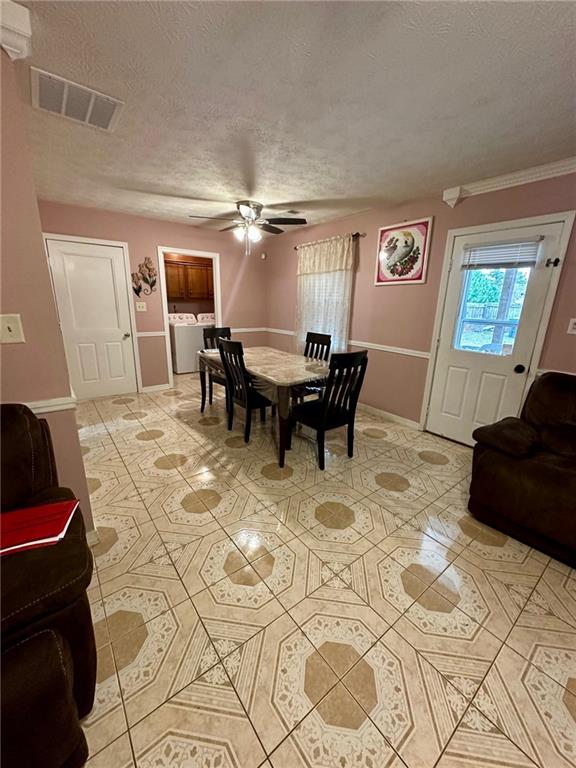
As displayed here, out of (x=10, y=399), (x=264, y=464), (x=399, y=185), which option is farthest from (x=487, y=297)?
(x=10, y=399)

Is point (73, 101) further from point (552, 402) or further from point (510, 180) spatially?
point (552, 402)

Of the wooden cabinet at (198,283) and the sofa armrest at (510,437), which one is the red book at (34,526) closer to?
the sofa armrest at (510,437)

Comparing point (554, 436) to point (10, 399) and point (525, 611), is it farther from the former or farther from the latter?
point (10, 399)

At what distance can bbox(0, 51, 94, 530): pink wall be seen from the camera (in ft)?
4.05

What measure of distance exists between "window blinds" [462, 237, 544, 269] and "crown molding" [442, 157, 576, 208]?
431 millimetres

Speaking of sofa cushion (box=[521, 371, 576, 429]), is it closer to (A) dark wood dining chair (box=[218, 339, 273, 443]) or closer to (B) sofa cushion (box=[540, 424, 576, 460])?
(B) sofa cushion (box=[540, 424, 576, 460])

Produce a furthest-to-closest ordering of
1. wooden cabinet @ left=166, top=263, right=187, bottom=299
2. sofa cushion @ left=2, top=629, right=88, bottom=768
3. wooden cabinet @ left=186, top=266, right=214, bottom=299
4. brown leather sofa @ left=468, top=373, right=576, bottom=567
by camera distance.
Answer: wooden cabinet @ left=186, top=266, right=214, bottom=299
wooden cabinet @ left=166, top=263, right=187, bottom=299
brown leather sofa @ left=468, top=373, right=576, bottom=567
sofa cushion @ left=2, top=629, right=88, bottom=768

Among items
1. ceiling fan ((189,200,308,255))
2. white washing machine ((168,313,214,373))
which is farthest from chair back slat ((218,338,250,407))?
white washing machine ((168,313,214,373))

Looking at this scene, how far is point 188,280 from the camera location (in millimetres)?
6047

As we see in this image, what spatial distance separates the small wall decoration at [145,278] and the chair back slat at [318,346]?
2412 mm

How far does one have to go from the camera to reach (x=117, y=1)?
1.09 metres

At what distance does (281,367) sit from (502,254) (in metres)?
2.12

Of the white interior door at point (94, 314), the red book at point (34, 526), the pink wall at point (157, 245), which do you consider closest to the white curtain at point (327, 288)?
the pink wall at point (157, 245)

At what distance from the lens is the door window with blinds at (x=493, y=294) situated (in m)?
2.44
